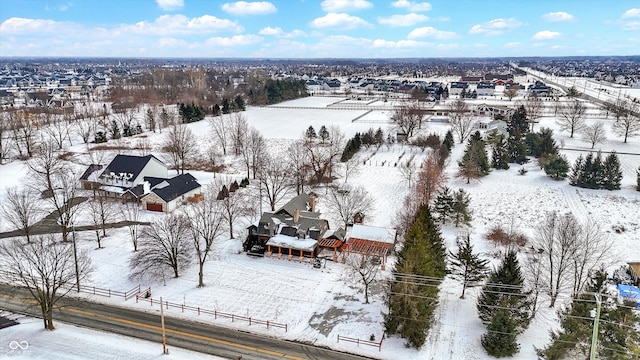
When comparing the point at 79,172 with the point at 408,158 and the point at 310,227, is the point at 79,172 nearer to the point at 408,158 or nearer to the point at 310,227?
the point at 310,227

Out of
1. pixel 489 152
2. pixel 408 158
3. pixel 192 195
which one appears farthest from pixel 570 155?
pixel 192 195

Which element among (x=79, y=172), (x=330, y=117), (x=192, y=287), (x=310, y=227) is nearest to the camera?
(x=192, y=287)

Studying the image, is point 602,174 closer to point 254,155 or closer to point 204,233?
point 254,155

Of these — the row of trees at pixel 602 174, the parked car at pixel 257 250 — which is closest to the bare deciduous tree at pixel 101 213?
the parked car at pixel 257 250

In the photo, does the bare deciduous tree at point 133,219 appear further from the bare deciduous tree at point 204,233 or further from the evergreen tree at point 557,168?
the evergreen tree at point 557,168

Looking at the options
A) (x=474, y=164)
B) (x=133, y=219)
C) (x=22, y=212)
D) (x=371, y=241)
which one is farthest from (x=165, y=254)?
(x=474, y=164)

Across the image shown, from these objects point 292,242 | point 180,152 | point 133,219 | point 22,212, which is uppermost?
point 180,152

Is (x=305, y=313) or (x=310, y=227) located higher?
(x=310, y=227)
